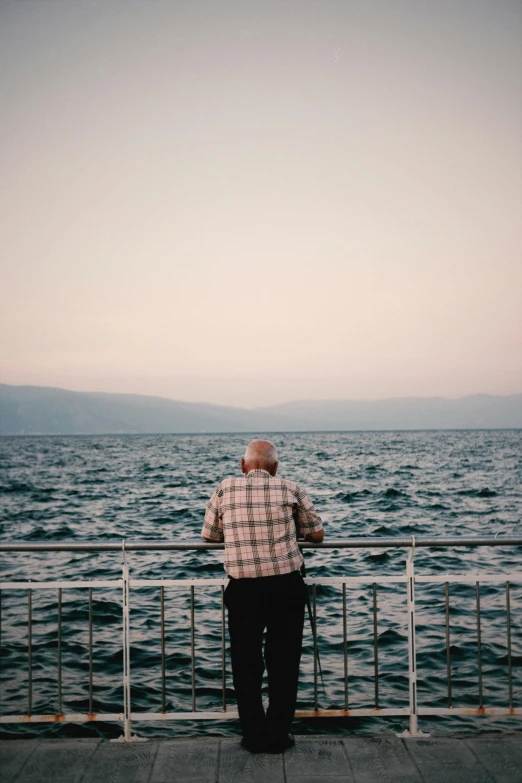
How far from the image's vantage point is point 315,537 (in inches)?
158

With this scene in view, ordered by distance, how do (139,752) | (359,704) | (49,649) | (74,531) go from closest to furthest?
(139,752) → (359,704) → (49,649) → (74,531)

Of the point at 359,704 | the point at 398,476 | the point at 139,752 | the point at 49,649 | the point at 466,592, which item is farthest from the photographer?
the point at 398,476

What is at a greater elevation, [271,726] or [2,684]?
[271,726]

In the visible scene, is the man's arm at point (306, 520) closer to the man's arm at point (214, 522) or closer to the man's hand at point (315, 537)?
the man's hand at point (315, 537)

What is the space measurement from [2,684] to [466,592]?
8.39m

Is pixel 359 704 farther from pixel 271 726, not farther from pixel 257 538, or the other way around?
pixel 257 538

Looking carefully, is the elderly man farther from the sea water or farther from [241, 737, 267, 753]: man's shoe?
the sea water

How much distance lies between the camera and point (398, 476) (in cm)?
3934

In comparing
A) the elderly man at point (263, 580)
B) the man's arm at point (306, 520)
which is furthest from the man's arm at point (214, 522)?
the man's arm at point (306, 520)

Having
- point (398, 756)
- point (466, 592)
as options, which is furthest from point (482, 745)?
point (466, 592)

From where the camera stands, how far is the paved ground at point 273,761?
3.63 meters

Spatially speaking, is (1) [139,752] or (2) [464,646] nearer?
(1) [139,752]

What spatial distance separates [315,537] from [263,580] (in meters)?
0.44

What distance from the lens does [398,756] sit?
12.7 ft
